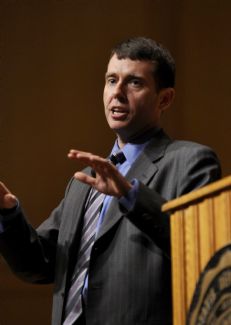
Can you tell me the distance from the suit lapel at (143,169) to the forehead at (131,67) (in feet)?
0.64

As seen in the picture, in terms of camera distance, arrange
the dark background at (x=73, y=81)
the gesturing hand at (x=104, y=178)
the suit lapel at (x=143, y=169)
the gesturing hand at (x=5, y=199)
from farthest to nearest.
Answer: the dark background at (x=73, y=81)
the gesturing hand at (x=5, y=199)
the suit lapel at (x=143, y=169)
the gesturing hand at (x=104, y=178)

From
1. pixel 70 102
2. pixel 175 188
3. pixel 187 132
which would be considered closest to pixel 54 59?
pixel 70 102

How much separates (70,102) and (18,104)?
23 cm

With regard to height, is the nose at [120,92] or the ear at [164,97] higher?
the nose at [120,92]

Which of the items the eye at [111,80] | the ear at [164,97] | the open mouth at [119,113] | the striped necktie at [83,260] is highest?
the eye at [111,80]

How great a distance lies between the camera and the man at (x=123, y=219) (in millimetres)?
1456

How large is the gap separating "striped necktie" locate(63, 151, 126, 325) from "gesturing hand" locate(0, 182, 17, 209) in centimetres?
20

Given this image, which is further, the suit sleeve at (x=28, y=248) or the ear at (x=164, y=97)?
the ear at (x=164, y=97)

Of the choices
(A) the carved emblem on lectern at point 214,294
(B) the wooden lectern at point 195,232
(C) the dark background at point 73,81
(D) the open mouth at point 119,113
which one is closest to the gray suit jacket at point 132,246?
(D) the open mouth at point 119,113

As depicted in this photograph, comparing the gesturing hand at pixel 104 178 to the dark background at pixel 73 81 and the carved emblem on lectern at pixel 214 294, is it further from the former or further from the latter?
the dark background at pixel 73 81

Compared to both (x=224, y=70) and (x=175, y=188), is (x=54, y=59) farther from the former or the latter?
(x=175, y=188)

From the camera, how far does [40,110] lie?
3094 millimetres

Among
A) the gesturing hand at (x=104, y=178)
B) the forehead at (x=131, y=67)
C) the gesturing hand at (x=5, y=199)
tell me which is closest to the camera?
the gesturing hand at (x=104, y=178)

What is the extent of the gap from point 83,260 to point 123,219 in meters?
0.16
